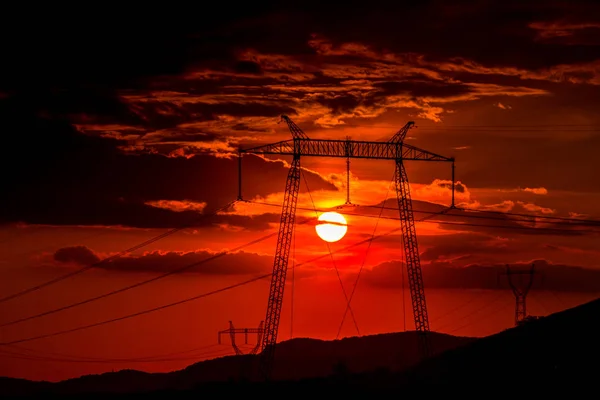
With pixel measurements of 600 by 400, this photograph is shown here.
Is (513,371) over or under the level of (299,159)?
under

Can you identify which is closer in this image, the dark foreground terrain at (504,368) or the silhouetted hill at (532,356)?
the dark foreground terrain at (504,368)

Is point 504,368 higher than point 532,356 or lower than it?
lower

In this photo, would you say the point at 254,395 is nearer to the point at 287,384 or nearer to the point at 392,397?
the point at 287,384

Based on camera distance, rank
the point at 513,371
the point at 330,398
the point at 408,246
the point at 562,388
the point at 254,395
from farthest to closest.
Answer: the point at 408,246 → the point at 254,395 → the point at 330,398 → the point at 513,371 → the point at 562,388

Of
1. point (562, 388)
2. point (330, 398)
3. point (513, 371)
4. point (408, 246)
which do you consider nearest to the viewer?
point (562, 388)

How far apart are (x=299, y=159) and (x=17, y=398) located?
43.0 m

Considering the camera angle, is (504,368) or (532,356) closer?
(504,368)

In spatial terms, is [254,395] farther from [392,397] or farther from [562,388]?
[562,388]

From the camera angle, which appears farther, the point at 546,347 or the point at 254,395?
the point at 254,395

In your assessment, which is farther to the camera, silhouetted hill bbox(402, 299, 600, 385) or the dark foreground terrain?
silhouetted hill bbox(402, 299, 600, 385)

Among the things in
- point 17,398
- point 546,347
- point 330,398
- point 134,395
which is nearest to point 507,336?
point 546,347

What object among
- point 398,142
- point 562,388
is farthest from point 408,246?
point 562,388

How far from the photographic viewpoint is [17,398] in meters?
132

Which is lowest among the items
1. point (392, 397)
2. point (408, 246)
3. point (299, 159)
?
point (392, 397)
